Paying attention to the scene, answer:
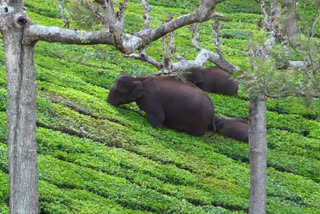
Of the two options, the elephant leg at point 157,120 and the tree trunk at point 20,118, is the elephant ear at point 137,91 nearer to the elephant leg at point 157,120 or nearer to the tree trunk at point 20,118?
the elephant leg at point 157,120

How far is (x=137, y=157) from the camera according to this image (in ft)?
56.7

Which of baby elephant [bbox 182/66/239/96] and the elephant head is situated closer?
the elephant head

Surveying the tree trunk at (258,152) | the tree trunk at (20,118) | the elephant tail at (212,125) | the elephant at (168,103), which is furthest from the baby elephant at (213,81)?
the tree trunk at (20,118)

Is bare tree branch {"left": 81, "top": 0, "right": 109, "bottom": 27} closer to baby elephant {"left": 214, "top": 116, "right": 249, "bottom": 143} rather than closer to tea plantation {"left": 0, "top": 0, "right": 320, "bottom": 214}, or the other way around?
tea plantation {"left": 0, "top": 0, "right": 320, "bottom": 214}

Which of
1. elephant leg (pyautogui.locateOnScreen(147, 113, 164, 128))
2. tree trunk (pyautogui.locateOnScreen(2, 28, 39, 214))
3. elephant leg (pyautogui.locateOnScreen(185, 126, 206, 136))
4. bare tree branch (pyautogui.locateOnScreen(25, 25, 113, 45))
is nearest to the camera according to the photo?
bare tree branch (pyautogui.locateOnScreen(25, 25, 113, 45))

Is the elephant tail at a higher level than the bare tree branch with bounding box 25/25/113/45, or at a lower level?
lower

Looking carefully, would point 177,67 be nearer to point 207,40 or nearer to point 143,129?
point 143,129

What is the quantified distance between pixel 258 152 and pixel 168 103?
4.97 metres

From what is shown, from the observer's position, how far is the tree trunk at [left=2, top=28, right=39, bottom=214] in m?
10.4

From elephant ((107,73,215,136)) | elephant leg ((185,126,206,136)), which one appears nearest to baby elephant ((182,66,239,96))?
elephant ((107,73,215,136))

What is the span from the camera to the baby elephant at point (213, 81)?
23.6m

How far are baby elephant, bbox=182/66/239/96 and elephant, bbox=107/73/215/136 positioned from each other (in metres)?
3.82

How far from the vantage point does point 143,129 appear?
1909 cm

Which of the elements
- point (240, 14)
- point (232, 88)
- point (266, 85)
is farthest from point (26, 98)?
point (240, 14)
